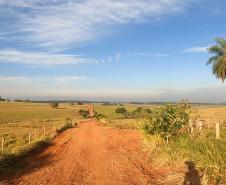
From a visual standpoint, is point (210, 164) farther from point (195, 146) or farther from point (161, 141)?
point (161, 141)

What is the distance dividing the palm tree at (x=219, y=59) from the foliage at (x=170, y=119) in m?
27.6

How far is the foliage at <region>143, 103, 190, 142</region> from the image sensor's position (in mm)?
18375

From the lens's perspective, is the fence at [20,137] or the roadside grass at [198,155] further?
the fence at [20,137]

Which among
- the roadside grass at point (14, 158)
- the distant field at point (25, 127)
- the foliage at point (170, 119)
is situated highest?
the foliage at point (170, 119)

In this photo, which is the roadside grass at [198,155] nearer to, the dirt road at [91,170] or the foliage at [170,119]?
the foliage at [170,119]

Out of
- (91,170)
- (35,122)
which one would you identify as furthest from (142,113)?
(35,122)

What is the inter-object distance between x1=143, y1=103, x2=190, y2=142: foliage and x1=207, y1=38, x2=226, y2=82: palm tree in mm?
27603

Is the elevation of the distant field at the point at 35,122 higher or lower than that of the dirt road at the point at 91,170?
lower

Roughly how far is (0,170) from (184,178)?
6.31 meters

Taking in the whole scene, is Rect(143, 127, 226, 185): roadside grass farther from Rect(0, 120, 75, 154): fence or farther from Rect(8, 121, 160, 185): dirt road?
Rect(0, 120, 75, 154): fence

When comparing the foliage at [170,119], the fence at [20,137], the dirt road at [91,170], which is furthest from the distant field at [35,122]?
the dirt road at [91,170]

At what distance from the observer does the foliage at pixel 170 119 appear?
60.3 feet

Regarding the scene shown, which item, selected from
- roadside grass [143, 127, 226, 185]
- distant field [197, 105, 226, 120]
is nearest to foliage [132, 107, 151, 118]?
roadside grass [143, 127, 226, 185]

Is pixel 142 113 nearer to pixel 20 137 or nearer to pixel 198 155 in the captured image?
pixel 20 137
